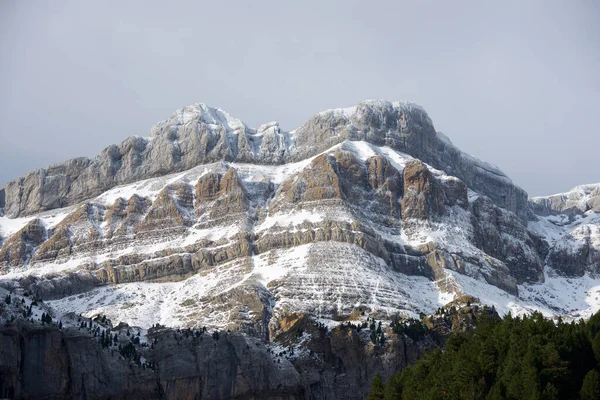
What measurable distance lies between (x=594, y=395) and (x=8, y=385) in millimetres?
78760

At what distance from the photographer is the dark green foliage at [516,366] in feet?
389

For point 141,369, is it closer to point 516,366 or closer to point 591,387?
point 516,366

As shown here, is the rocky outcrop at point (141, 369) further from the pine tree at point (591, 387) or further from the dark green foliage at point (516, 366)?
the pine tree at point (591, 387)

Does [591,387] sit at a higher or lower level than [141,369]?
lower

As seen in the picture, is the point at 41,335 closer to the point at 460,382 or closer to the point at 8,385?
the point at 8,385

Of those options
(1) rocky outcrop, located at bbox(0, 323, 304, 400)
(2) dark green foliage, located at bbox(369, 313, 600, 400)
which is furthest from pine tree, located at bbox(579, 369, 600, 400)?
(1) rocky outcrop, located at bbox(0, 323, 304, 400)

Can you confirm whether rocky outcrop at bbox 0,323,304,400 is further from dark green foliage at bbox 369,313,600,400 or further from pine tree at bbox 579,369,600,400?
pine tree at bbox 579,369,600,400

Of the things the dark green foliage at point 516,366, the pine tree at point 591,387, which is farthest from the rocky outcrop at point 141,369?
the pine tree at point 591,387

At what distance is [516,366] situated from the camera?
122 meters

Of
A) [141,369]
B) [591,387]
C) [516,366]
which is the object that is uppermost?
[141,369]

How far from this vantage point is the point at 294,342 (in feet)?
646

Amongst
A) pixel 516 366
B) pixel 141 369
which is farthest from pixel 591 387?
pixel 141 369

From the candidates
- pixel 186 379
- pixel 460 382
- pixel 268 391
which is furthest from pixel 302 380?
pixel 460 382

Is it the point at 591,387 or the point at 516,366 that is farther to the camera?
the point at 516,366
